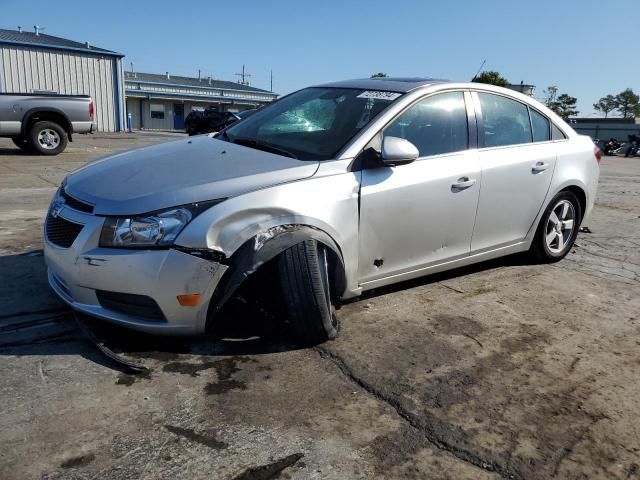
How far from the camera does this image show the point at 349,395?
2730 millimetres

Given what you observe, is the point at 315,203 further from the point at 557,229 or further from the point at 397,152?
the point at 557,229

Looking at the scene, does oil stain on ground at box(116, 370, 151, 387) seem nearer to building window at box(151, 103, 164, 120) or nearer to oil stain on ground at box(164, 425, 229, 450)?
oil stain on ground at box(164, 425, 229, 450)

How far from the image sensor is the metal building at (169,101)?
48.1 metres

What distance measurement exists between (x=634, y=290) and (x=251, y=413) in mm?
3509

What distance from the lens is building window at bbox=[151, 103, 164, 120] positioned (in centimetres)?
4916

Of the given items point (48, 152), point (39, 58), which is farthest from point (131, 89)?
point (48, 152)

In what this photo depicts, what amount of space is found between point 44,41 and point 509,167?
31.6m

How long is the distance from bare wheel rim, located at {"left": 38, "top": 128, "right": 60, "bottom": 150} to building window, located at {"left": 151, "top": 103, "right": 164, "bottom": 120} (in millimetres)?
37810

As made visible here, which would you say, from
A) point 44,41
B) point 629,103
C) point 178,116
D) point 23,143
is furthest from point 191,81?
point 629,103

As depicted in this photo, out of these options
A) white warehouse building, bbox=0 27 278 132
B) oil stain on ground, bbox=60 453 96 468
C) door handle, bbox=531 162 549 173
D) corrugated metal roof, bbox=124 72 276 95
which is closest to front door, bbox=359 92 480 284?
door handle, bbox=531 162 549 173

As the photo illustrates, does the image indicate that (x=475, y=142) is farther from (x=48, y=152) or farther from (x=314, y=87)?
(x=48, y=152)

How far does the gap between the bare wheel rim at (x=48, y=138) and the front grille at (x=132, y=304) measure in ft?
38.8

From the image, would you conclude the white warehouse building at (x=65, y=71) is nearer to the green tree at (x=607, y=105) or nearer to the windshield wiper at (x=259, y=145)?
the windshield wiper at (x=259, y=145)

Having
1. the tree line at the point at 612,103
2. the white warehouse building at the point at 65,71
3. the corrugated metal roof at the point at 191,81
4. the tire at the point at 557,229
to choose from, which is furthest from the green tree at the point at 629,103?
the tire at the point at 557,229
